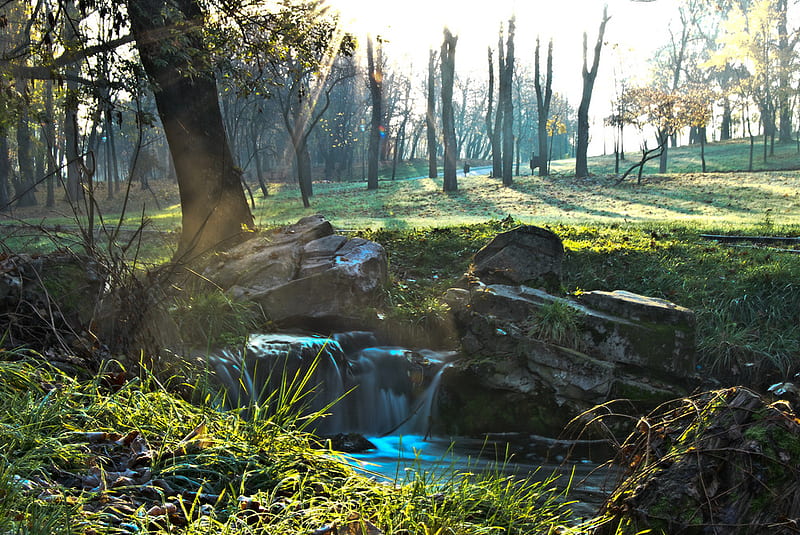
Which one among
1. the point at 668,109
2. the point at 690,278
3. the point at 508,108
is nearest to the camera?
the point at 690,278

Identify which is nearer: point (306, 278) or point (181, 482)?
point (181, 482)

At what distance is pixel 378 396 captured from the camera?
7.91 meters

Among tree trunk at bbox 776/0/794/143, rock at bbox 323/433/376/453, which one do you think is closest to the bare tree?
tree trunk at bbox 776/0/794/143

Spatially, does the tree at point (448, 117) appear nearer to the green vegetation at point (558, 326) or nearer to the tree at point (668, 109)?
the tree at point (668, 109)

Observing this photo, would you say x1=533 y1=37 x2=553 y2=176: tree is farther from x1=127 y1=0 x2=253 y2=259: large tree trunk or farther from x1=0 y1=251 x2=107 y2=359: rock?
x1=0 y1=251 x2=107 y2=359: rock

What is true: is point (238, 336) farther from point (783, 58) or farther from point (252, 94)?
point (783, 58)

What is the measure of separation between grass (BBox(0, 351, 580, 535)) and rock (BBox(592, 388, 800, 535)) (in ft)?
1.88

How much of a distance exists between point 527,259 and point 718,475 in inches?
246

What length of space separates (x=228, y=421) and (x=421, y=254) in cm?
814

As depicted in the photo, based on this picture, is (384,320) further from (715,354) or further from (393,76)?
(393,76)

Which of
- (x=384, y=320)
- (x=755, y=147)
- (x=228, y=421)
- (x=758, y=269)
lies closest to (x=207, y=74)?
(x=384, y=320)

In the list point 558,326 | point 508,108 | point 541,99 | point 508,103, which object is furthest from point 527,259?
point 541,99

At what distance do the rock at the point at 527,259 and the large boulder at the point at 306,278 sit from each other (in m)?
1.88

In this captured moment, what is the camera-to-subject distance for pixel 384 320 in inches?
363
